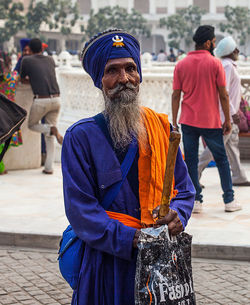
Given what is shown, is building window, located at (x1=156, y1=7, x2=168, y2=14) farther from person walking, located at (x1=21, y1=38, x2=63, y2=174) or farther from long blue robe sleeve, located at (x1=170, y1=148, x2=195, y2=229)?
long blue robe sleeve, located at (x1=170, y1=148, x2=195, y2=229)

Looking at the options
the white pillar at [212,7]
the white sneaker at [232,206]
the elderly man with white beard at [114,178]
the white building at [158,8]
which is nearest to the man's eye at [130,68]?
the elderly man with white beard at [114,178]

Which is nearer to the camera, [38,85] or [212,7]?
[38,85]

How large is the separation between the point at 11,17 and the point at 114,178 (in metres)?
67.1

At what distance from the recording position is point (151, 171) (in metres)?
2.82

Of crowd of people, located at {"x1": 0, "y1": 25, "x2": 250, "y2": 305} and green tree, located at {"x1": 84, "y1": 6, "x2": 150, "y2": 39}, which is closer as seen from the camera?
crowd of people, located at {"x1": 0, "y1": 25, "x2": 250, "y2": 305}

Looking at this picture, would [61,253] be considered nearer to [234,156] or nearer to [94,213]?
[94,213]

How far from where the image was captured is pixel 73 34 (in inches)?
4313

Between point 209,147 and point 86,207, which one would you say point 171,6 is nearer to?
point 209,147

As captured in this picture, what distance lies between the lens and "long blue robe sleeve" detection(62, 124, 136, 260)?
270cm

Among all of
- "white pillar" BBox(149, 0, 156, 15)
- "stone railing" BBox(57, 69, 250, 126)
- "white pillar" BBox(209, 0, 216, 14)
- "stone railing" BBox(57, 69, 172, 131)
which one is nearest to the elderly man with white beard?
"stone railing" BBox(57, 69, 250, 126)

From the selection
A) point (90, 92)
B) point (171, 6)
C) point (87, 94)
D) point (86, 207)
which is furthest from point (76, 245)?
point (171, 6)

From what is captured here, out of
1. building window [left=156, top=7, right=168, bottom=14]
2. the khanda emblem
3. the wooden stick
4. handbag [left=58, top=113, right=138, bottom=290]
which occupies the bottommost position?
building window [left=156, top=7, right=168, bottom=14]

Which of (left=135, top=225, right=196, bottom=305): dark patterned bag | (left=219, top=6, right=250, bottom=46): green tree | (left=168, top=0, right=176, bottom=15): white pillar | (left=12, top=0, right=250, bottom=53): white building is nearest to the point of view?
(left=135, top=225, right=196, bottom=305): dark patterned bag

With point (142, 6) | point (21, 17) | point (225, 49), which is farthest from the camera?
point (142, 6)
